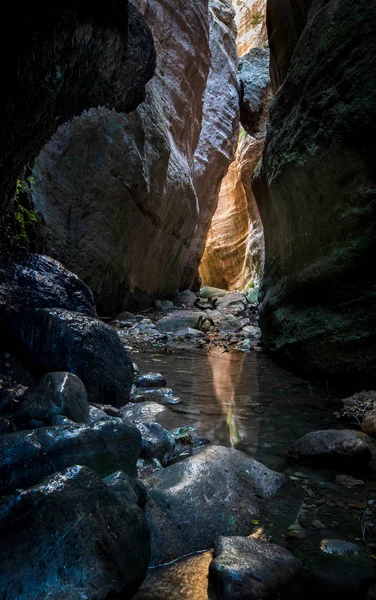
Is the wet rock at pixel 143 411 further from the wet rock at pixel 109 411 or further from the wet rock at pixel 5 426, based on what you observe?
the wet rock at pixel 5 426

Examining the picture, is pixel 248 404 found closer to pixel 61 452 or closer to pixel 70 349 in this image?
pixel 70 349

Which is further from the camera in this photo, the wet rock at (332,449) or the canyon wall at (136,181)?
the canyon wall at (136,181)

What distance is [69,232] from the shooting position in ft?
26.6

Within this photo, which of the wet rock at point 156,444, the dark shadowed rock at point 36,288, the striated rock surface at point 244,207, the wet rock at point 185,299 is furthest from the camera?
the striated rock surface at point 244,207

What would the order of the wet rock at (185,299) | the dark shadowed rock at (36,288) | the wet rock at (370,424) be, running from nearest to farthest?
1. the wet rock at (370,424)
2. the dark shadowed rock at (36,288)
3. the wet rock at (185,299)

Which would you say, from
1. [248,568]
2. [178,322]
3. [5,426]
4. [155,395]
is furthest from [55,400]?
[178,322]

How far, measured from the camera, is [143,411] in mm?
3379

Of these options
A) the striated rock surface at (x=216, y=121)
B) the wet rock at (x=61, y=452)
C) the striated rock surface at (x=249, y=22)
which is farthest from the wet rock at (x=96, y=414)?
the striated rock surface at (x=249, y=22)

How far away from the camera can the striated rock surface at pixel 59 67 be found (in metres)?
2.27

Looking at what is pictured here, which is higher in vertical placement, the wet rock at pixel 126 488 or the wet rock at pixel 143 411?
the wet rock at pixel 126 488

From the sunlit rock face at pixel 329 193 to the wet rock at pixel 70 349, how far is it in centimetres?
283

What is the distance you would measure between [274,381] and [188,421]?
81.1 inches

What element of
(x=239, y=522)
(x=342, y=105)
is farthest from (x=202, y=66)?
(x=239, y=522)

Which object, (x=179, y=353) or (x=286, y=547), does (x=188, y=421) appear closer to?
(x=286, y=547)
